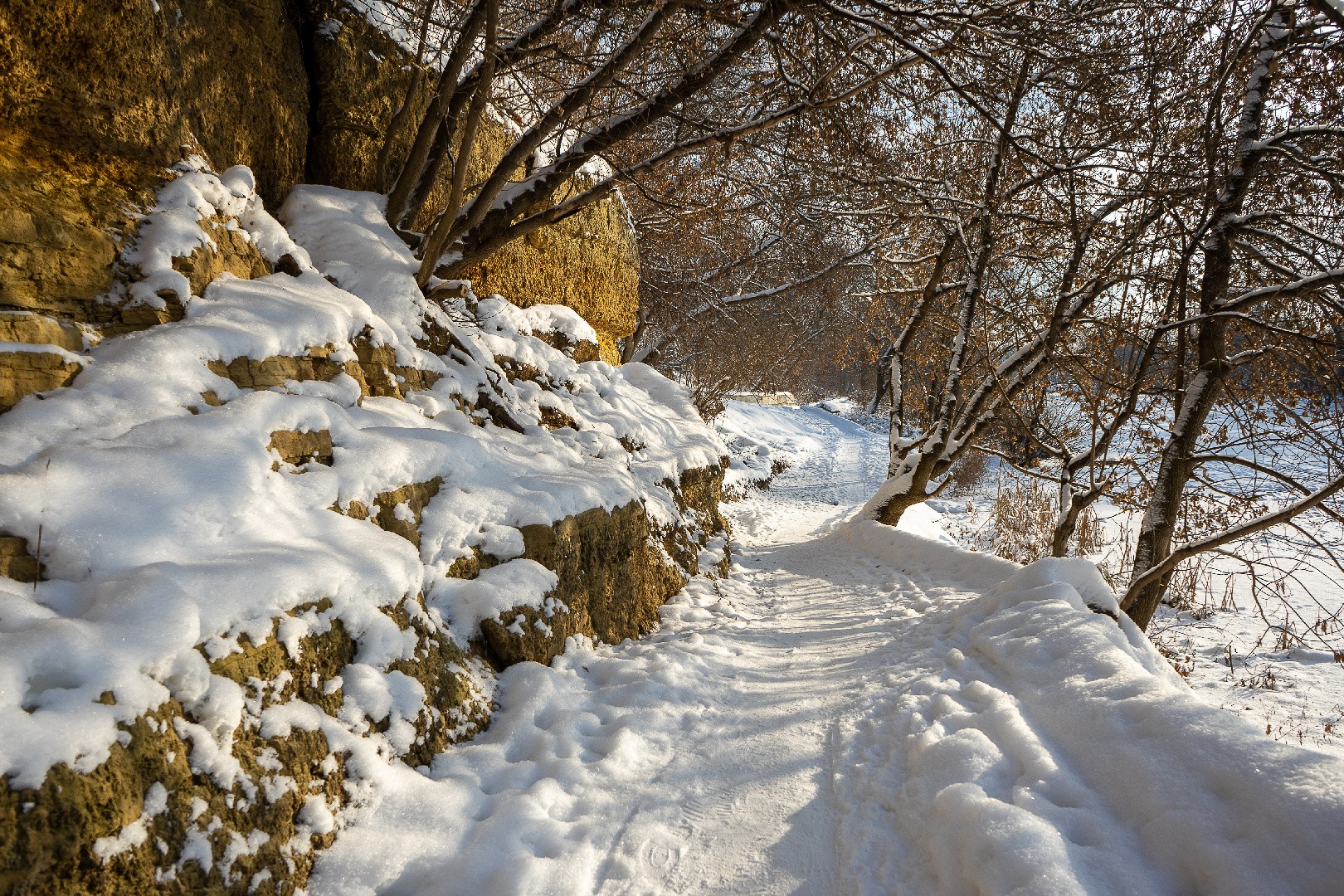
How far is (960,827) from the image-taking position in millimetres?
1965

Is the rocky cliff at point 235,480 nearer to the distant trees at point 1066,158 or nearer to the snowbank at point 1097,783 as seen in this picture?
the distant trees at point 1066,158

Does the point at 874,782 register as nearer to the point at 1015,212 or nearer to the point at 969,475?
the point at 1015,212

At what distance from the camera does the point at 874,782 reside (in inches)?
96.7

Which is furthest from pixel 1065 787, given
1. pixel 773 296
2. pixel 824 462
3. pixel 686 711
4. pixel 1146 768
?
pixel 824 462

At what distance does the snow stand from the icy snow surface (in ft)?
1.56

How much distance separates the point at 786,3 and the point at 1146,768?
13.3 ft

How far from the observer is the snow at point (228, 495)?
1562mm

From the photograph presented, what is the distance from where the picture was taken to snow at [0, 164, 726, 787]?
1.56 meters

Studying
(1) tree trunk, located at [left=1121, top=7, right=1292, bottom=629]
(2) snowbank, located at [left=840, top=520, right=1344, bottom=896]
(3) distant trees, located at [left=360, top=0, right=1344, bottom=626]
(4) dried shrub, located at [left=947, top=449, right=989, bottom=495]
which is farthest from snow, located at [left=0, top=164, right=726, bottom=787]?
(4) dried shrub, located at [left=947, top=449, right=989, bottom=495]

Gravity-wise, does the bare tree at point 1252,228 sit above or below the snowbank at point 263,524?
above

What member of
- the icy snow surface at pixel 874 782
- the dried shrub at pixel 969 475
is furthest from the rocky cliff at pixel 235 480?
the dried shrub at pixel 969 475

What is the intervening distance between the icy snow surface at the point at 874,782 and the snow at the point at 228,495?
0.48m

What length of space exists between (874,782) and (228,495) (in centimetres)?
262

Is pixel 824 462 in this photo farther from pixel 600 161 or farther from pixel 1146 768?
pixel 1146 768
